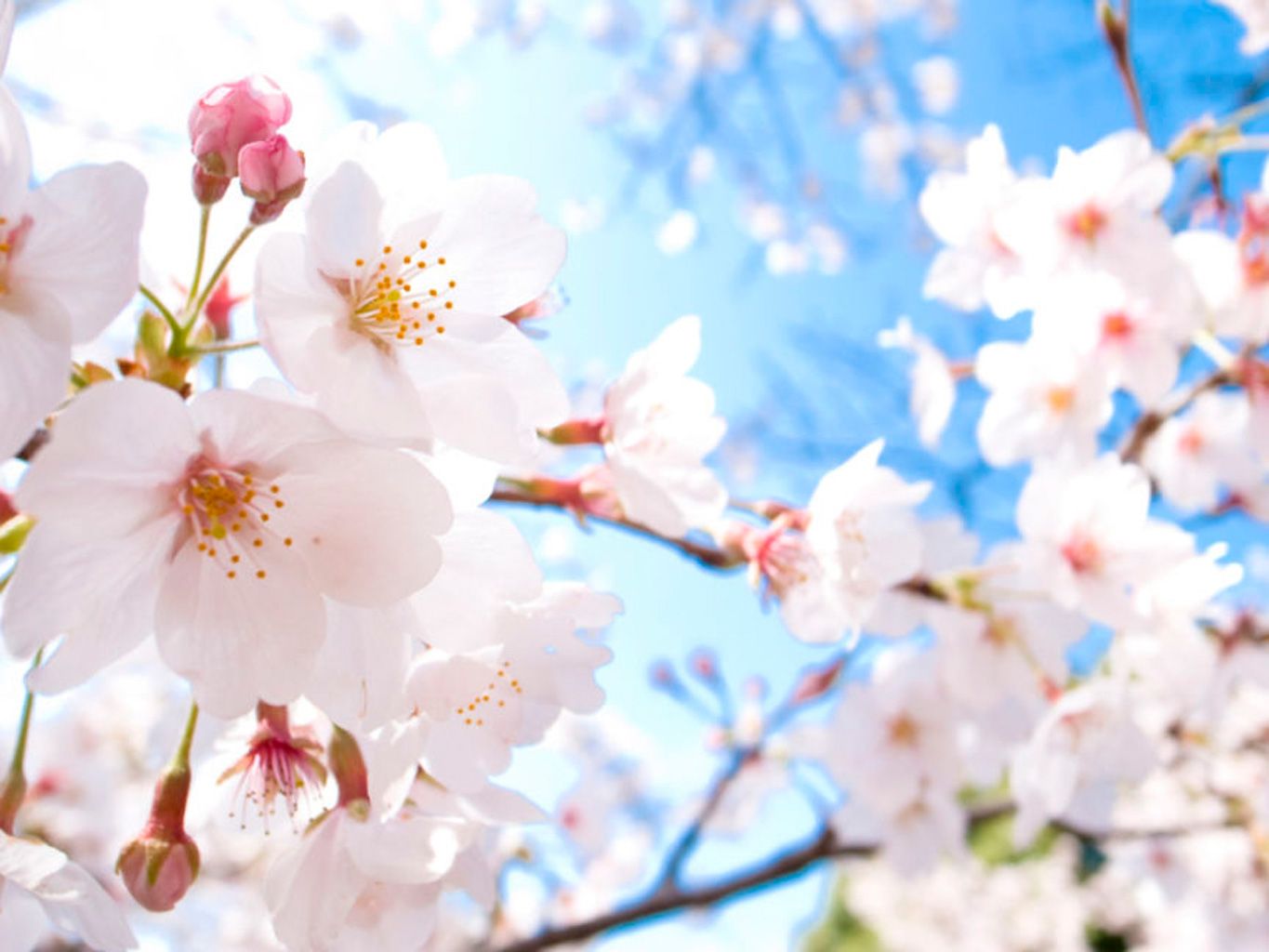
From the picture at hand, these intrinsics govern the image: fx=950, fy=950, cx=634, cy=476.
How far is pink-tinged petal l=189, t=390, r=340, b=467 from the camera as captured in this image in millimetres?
582

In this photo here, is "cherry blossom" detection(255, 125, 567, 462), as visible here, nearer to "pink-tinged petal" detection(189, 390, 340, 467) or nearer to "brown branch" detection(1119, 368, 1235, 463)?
"pink-tinged petal" detection(189, 390, 340, 467)

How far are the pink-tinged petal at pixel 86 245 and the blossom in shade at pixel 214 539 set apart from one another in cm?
5

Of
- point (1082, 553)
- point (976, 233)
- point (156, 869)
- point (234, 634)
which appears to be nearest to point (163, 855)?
point (156, 869)

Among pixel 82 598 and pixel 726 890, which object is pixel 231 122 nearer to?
pixel 82 598

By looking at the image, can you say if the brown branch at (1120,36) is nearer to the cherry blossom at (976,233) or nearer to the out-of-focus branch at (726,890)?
the cherry blossom at (976,233)

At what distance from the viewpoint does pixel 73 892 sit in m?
0.64

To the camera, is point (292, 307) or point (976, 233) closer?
point (292, 307)

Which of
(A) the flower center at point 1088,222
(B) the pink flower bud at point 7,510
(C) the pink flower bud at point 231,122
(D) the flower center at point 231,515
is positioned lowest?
(B) the pink flower bud at point 7,510

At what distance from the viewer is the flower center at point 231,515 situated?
0.66m

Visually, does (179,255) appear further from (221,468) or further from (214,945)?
(214,945)

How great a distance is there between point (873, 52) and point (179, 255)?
20.1 ft

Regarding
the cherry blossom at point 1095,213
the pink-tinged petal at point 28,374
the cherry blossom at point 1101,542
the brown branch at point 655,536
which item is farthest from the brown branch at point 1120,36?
the pink-tinged petal at point 28,374

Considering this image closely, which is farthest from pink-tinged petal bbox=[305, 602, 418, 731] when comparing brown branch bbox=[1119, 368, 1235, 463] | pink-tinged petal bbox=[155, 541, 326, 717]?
brown branch bbox=[1119, 368, 1235, 463]

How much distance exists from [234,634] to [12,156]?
0.32 metres
